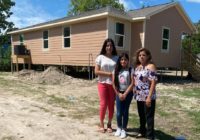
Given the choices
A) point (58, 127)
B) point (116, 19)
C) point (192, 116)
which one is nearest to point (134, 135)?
point (58, 127)

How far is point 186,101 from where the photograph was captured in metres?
10.0

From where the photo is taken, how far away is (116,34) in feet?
49.8

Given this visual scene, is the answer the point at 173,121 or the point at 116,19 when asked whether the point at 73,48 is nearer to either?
the point at 116,19

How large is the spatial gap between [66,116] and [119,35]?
8.95 metres

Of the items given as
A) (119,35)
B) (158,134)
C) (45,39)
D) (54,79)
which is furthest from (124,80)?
(45,39)

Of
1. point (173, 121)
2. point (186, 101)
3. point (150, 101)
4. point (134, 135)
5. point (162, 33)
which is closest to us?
point (150, 101)

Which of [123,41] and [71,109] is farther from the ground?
[123,41]

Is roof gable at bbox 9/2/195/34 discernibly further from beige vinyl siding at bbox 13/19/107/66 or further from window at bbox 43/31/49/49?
window at bbox 43/31/49/49

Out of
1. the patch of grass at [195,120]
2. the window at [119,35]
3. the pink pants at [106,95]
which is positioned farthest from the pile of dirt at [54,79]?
the pink pants at [106,95]

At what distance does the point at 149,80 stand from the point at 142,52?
505 millimetres

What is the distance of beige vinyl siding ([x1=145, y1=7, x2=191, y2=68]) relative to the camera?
1588 centimetres

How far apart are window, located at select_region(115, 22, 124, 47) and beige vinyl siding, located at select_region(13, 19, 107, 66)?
0.82 metres

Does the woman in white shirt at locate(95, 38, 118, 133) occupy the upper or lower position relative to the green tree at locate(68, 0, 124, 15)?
lower

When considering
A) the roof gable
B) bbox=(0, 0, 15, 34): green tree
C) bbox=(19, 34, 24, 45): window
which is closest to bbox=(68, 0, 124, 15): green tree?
bbox=(0, 0, 15, 34): green tree
